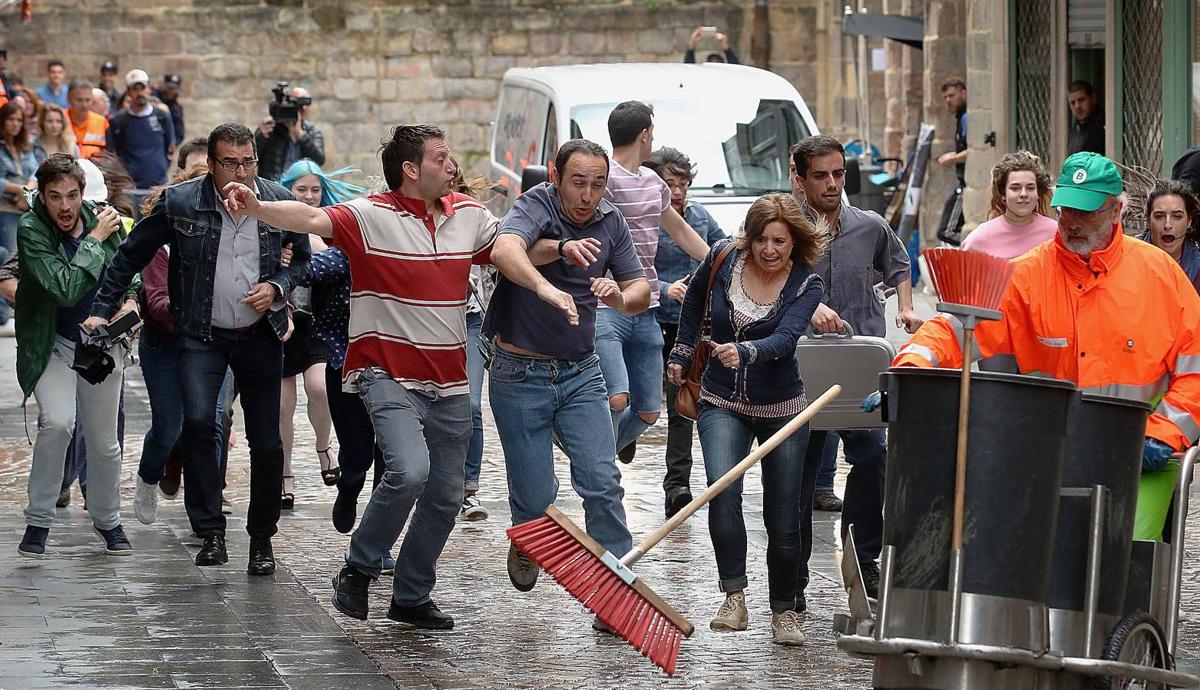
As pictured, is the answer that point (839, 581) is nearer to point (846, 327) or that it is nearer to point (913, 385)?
point (846, 327)

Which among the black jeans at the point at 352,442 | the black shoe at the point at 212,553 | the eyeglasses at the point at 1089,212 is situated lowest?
the black shoe at the point at 212,553

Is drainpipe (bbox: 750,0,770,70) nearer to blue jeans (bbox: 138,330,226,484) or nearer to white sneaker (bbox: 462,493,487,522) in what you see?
white sneaker (bbox: 462,493,487,522)

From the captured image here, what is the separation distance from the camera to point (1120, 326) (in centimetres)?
591

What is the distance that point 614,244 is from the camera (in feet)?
23.9

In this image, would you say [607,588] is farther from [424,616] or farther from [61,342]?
[61,342]

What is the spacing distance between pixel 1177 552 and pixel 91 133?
52.8 feet

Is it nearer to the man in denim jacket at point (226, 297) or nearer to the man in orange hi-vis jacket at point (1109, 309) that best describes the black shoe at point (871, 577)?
the man in orange hi-vis jacket at point (1109, 309)

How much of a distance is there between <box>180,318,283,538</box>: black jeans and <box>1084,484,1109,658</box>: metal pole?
3.63m

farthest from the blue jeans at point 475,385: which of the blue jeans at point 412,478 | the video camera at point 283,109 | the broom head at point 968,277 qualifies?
the video camera at point 283,109

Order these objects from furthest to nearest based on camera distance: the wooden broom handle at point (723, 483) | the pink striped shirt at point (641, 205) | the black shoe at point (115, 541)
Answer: the pink striped shirt at point (641, 205)
the black shoe at point (115, 541)
the wooden broom handle at point (723, 483)

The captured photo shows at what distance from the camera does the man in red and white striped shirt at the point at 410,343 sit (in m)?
6.96

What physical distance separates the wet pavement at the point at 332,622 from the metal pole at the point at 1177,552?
1060 mm

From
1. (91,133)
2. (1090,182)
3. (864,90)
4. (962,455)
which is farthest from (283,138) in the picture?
(962,455)

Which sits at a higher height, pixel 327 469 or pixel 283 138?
pixel 283 138
